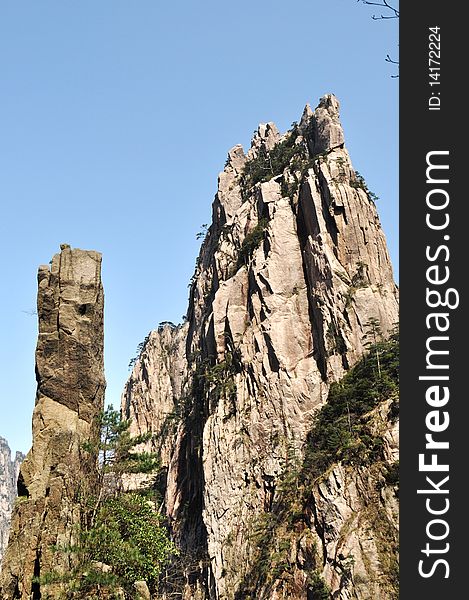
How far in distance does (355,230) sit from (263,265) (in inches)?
347

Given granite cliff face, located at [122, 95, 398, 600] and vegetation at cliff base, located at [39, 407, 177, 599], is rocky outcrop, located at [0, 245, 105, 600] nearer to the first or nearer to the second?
vegetation at cliff base, located at [39, 407, 177, 599]

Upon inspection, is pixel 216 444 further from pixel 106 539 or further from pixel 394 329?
pixel 106 539

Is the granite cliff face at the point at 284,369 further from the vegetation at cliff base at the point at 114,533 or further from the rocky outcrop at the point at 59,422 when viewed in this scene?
the rocky outcrop at the point at 59,422

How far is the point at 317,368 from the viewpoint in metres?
58.8

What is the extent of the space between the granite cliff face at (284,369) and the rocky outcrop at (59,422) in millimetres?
30251

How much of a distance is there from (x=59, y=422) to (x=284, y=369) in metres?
42.3

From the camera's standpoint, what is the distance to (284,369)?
2312 inches

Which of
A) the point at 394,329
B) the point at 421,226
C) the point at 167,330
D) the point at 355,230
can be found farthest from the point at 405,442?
the point at 167,330

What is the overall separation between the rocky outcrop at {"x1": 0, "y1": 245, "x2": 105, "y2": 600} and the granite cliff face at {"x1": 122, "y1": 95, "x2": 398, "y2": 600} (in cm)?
3025

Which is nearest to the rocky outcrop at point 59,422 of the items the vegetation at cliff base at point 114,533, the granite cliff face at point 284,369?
the vegetation at cliff base at point 114,533

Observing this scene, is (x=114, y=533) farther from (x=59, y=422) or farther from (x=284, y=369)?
(x=284, y=369)

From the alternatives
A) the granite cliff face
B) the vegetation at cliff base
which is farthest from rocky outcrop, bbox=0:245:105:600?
the granite cliff face

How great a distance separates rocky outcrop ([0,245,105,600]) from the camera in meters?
15.9

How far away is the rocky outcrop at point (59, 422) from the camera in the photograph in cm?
1585
